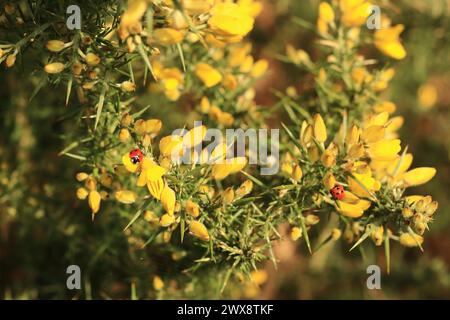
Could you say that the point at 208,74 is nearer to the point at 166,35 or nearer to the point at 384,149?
the point at 166,35

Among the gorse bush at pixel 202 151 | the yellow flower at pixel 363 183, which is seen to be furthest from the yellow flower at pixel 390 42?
the yellow flower at pixel 363 183

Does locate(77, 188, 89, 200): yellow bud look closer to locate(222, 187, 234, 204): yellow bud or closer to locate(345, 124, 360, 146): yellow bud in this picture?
locate(222, 187, 234, 204): yellow bud

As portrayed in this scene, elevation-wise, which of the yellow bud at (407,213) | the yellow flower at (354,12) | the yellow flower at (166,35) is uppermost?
the yellow flower at (354,12)

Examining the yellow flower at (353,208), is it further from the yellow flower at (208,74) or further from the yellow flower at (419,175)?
the yellow flower at (208,74)
